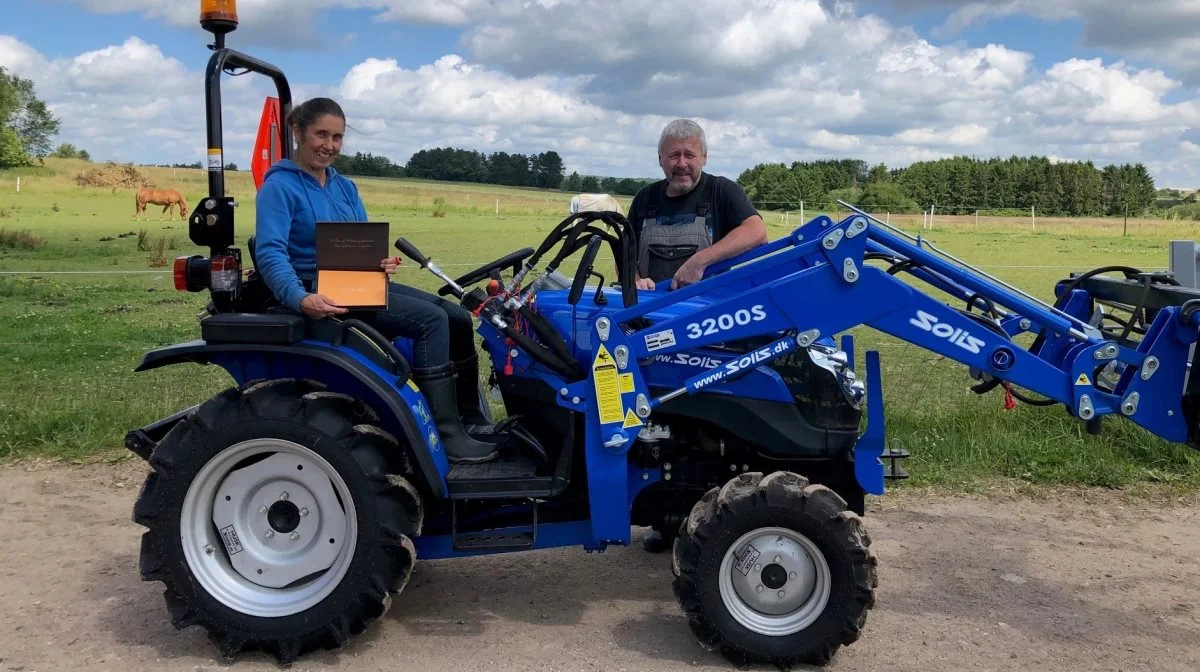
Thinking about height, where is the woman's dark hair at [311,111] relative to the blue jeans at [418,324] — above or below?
above

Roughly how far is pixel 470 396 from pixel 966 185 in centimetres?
4821

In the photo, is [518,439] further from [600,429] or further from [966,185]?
[966,185]

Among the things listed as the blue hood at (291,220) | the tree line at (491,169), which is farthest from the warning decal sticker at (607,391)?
the tree line at (491,169)

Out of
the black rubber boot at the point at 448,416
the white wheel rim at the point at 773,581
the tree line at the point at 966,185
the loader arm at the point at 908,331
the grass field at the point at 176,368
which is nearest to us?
the loader arm at the point at 908,331

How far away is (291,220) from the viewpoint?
4055 mm

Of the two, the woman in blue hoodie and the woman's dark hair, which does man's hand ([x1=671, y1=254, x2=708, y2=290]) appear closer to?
the woman in blue hoodie

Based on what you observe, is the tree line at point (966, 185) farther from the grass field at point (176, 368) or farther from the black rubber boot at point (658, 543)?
the black rubber boot at point (658, 543)

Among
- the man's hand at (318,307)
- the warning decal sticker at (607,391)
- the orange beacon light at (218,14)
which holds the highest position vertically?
the orange beacon light at (218,14)

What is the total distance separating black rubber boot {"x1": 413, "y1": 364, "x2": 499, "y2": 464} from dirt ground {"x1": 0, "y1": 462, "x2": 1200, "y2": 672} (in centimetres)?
73

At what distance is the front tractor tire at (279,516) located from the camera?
3828 mm

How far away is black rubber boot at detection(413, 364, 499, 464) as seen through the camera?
4.11 m

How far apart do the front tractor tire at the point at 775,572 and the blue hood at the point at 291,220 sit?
6.04 ft

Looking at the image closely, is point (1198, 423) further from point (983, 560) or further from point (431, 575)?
point (431, 575)

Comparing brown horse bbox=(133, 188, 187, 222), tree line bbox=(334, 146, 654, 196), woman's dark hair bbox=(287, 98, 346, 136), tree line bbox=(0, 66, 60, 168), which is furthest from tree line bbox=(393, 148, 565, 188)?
woman's dark hair bbox=(287, 98, 346, 136)
